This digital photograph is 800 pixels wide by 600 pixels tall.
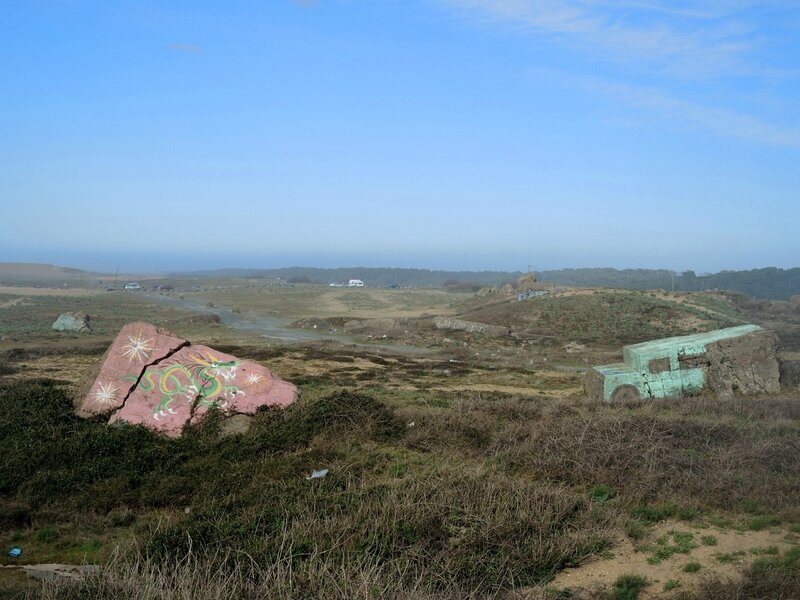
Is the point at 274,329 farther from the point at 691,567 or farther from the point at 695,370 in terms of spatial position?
the point at 691,567

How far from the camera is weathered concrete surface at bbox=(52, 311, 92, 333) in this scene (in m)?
38.2

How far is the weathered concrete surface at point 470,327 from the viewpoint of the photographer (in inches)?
1578

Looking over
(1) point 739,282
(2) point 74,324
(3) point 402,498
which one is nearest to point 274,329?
(2) point 74,324

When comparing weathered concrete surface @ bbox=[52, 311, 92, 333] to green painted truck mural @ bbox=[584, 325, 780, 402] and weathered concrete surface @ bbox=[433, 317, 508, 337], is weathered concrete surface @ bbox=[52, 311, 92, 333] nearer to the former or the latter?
weathered concrete surface @ bbox=[433, 317, 508, 337]

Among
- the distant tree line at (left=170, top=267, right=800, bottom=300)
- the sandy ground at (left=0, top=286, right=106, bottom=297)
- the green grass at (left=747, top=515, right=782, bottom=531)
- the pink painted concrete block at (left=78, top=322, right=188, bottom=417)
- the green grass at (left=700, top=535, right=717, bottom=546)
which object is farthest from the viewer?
the distant tree line at (left=170, top=267, right=800, bottom=300)

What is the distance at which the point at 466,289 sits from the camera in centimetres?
10375

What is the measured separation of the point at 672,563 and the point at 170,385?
10342 mm

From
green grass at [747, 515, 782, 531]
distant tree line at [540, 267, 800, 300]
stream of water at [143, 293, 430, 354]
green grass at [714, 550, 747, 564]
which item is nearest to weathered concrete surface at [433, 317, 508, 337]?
stream of water at [143, 293, 430, 354]

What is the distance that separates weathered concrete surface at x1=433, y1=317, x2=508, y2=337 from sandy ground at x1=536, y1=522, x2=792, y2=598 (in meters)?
31.8

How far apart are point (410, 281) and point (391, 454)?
142 meters

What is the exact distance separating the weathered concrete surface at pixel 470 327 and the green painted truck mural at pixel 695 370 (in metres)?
22.2

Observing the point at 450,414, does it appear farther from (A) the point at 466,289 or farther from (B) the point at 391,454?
(A) the point at 466,289

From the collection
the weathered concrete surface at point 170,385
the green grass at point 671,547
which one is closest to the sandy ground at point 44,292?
the weathered concrete surface at point 170,385

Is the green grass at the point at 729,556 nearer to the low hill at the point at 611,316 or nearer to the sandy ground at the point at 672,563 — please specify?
the sandy ground at the point at 672,563
